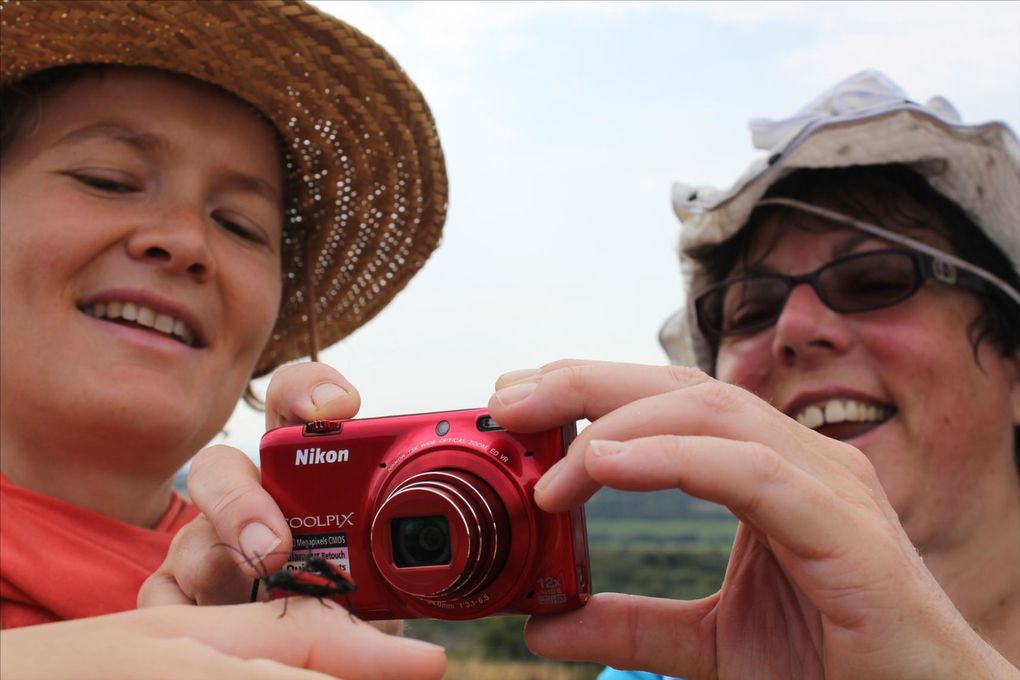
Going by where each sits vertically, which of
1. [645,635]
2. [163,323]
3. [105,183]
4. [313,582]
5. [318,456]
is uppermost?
[105,183]

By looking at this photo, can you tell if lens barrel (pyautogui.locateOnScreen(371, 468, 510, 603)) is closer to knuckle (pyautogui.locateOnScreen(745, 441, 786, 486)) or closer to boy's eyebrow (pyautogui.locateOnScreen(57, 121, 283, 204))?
knuckle (pyautogui.locateOnScreen(745, 441, 786, 486))

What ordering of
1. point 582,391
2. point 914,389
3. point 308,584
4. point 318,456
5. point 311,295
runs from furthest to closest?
point 311,295
point 914,389
point 318,456
point 582,391
point 308,584

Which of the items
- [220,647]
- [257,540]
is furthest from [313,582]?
[257,540]

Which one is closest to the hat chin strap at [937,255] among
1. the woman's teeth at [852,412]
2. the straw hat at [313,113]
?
the woman's teeth at [852,412]

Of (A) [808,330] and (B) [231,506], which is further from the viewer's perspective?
(A) [808,330]

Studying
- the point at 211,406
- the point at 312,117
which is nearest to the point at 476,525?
the point at 211,406

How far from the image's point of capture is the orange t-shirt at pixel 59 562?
2.00 metres

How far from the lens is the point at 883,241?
8.52 ft

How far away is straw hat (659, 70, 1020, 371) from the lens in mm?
2549

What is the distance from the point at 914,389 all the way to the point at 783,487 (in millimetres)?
1383

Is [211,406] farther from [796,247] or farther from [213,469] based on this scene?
[796,247]

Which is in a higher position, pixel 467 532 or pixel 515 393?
pixel 515 393

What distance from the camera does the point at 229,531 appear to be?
1.48 m

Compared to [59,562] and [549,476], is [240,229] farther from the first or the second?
[549,476]
